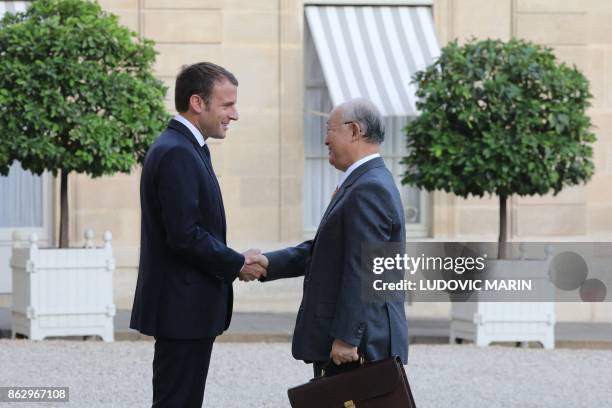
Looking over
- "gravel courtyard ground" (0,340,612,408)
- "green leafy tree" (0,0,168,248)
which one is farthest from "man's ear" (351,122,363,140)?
"green leafy tree" (0,0,168,248)

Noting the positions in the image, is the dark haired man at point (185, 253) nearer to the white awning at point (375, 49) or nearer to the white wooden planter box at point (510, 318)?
the white wooden planter box at point (510, 318)

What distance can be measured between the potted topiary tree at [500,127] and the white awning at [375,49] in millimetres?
1897

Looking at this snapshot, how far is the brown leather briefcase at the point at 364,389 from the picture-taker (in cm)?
489

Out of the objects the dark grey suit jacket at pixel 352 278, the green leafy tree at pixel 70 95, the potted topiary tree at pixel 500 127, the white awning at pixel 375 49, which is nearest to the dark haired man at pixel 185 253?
the dark grey suit jacket at pixel 352 278

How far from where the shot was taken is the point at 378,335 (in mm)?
5062

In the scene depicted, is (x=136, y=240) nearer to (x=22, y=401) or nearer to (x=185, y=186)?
(x=22, y=401)

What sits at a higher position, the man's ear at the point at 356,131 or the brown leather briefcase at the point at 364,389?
the man's ear at the point at 356,131

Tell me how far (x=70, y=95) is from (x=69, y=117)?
0.81ft

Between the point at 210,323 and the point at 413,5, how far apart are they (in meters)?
9.81

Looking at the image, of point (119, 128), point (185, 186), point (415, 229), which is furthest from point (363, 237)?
point (415, 229)

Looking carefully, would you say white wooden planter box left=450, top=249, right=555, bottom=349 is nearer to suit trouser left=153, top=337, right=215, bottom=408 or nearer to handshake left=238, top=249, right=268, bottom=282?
handshake left=238, top=249, right=268, bottom=282

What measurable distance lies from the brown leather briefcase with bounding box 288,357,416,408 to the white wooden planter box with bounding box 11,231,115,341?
6.88 metres

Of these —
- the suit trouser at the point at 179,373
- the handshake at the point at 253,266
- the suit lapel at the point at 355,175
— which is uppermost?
the suit lapel at the point at 355,175

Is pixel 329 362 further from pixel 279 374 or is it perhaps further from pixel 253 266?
pixel 279 374
